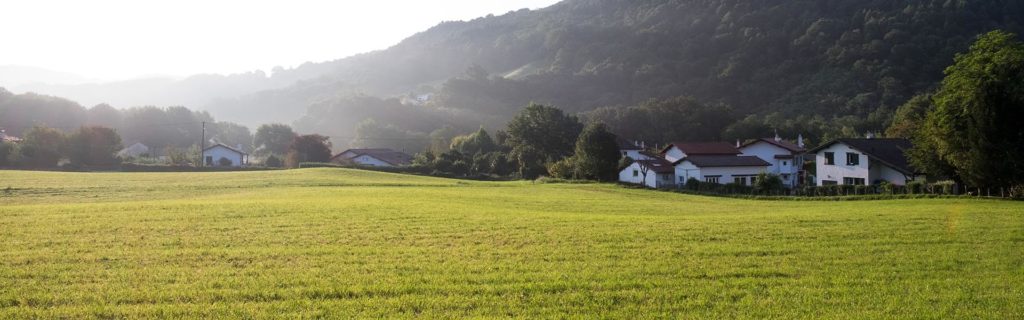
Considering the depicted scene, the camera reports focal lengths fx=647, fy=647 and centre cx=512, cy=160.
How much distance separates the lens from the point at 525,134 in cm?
8219

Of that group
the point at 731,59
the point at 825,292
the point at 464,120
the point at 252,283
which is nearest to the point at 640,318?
the point at 825,292

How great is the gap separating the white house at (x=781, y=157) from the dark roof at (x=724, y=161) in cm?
474

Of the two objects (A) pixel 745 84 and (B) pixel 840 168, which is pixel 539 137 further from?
(A) pixel 745 84

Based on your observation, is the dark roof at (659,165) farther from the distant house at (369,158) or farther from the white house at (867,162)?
the distant house at (369,158)

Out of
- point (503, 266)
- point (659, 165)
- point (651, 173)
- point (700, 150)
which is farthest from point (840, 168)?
point (503, 266)

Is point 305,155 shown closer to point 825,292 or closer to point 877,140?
point 877,140

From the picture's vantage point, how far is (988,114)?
31.9 m

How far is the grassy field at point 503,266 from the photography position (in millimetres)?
9164

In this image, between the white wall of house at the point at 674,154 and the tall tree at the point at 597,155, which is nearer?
the tall tree at the point at 597,155

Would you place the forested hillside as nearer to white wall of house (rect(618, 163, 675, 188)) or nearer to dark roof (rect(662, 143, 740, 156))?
dark roof (rect(662, 143, 740, 156))

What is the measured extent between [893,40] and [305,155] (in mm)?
125023

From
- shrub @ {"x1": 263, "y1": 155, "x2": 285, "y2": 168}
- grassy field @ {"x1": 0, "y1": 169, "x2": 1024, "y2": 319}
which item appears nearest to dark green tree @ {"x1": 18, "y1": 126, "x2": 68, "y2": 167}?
shrub @ {"x1": 263, "y1": 155, "x2": 285, "y2": 168}

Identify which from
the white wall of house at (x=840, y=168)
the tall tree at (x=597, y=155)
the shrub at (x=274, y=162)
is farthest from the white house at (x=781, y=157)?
the shrub at (x=274, y=162)

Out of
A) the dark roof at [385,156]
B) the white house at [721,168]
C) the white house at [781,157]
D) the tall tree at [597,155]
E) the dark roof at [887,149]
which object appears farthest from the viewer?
the dark roof at [385,156]
